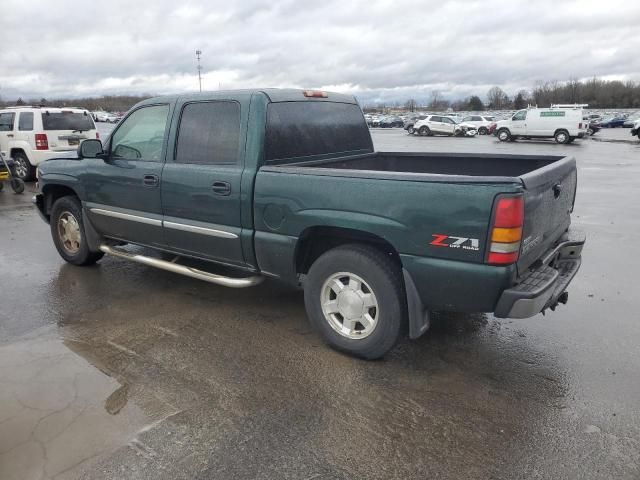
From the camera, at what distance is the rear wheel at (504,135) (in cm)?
3106

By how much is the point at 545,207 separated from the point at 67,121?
41.6 ft

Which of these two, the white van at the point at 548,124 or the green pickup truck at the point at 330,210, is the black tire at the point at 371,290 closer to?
the green pickup truck at the point at 330,210


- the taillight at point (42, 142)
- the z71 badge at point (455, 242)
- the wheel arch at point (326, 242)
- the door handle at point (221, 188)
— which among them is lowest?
the wheel arch at point (326, 242)

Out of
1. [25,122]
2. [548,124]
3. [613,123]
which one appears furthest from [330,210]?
[613,123]

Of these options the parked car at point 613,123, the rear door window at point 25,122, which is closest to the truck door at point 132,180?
the rear door window at point 25,122

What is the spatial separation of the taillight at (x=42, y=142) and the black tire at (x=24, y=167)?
622mm

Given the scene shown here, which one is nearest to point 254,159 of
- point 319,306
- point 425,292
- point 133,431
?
point 319,306

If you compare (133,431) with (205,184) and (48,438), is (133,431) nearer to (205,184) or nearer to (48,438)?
(48,438)

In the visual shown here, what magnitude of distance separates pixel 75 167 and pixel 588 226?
286 inches

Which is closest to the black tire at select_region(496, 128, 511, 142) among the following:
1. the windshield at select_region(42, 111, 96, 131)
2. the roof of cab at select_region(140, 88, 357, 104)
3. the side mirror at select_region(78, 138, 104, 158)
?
the windshield at select_region(42, 111, 96, 131)

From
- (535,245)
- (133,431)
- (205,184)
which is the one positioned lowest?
(133,431)

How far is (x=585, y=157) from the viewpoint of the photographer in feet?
66.7

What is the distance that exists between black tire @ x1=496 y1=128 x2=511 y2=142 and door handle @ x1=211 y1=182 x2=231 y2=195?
97.8 feet

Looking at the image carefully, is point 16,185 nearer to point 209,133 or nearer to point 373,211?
point 209,133
